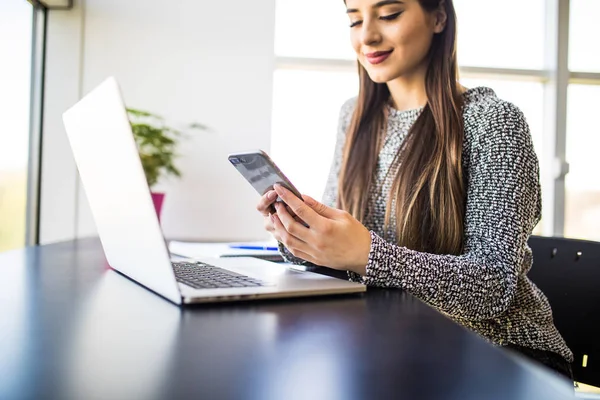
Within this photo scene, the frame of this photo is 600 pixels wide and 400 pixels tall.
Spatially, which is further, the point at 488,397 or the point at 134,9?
the point at 134,9

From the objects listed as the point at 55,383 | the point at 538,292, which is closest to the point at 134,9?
the point at 538,292

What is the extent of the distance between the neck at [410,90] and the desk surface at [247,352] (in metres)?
0.78

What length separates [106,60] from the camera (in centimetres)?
240

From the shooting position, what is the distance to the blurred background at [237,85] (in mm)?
2355

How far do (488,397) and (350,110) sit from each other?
127cm

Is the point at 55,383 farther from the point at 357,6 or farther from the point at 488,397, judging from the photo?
the point at 357,6

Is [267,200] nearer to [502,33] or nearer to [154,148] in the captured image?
[154,148]

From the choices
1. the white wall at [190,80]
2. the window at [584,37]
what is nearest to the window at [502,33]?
the window at [584,37]

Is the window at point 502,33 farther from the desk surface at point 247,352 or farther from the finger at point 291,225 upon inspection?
the desk surface at point 247,352

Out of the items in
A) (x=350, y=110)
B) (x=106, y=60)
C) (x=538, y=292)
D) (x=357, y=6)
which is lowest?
(x=538, y=292)

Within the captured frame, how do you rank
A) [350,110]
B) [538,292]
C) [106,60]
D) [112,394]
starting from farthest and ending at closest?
[106,60] → [350,110] → [538,292] → [112,394]

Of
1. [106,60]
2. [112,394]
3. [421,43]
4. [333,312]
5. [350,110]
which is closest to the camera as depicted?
[112,394]

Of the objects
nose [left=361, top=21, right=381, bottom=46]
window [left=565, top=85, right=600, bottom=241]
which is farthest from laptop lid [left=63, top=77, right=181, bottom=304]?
window [left=565, top=85, right=600, bottom=241]

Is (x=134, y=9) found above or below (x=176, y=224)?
above
